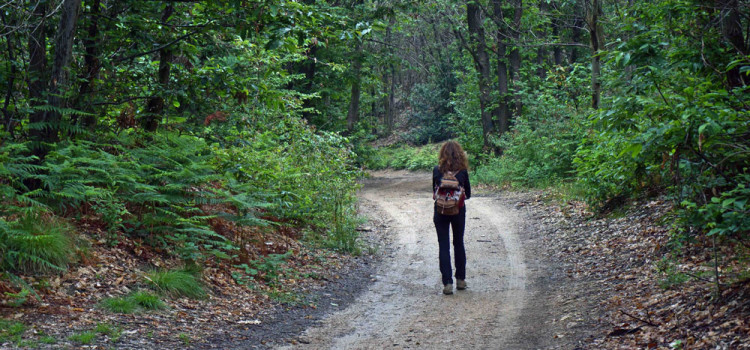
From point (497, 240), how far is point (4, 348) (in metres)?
9.22

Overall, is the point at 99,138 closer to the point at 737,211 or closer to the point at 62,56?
the point at 62,56

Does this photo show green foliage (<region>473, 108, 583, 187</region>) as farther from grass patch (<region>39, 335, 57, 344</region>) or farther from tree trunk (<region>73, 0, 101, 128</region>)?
grass patch (<region>39, 335, 57, 344</region>)

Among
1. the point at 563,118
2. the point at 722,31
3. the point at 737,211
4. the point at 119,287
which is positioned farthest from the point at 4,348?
the point at 563,118

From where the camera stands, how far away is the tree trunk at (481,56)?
88.2 feet

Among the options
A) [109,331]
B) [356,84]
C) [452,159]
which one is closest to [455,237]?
[452,159]

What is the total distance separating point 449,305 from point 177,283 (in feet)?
11.3

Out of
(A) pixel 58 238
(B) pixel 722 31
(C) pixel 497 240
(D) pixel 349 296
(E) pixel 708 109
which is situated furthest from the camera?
(C) pixel 497 240

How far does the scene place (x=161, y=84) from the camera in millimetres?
9812

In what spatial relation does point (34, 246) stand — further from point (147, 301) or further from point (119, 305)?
point (147, 301)

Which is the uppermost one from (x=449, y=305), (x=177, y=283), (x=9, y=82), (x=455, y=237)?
(x=9, y=82)

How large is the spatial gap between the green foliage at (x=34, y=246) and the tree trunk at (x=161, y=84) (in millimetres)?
3519

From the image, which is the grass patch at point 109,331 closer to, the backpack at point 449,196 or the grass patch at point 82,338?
the grass patch at point 82,338

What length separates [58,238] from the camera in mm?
6582

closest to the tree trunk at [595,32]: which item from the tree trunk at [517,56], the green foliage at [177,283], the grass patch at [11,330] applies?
the tree trunk at [517,56]
